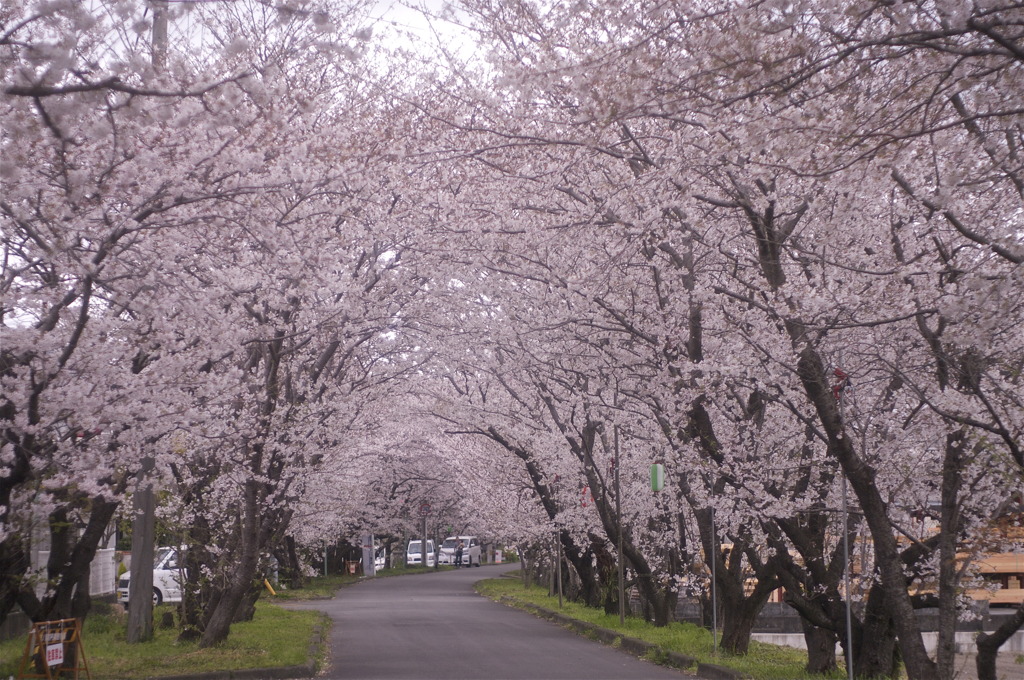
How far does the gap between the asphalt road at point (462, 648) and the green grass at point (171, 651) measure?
2.72 feet

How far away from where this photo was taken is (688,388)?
482 inches

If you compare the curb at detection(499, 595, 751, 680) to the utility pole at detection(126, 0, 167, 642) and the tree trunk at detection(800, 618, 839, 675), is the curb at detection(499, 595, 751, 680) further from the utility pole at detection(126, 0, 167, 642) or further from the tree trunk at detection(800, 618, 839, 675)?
the utility pole at detection(126, 0, 167, 642)

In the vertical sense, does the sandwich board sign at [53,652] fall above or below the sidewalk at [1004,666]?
above

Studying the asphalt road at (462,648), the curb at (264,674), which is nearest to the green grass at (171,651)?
the curb at (264,674)

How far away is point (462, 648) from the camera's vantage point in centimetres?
1739

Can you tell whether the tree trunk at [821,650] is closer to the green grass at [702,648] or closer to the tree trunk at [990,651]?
the green grass at [702,648]

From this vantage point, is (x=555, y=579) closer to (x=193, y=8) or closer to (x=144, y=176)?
(x=144, y=176)

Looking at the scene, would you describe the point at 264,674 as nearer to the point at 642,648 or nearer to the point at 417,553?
the point at 642,648

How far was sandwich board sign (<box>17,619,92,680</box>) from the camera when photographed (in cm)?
1073

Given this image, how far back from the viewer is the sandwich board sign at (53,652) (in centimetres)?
1073

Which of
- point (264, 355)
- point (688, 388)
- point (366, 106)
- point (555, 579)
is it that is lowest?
point (555, 579)

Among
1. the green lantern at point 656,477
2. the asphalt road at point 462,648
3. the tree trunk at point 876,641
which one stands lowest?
the asphalt road at point 462,648

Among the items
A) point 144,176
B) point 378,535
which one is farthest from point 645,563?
point 378,535

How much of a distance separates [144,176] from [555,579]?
1081 inches
